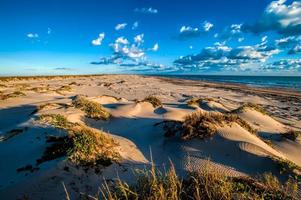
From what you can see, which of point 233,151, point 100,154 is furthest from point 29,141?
point 233,151

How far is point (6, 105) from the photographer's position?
16.1 metres

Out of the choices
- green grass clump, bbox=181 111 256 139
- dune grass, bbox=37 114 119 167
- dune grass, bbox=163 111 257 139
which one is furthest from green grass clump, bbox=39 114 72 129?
green grass clump, bbox=181 111 256 139

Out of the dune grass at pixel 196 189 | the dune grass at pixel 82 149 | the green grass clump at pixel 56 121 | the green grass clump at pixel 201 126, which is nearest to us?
the dune grass at pixel 196 189

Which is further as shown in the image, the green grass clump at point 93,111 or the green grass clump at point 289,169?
the green grass clump at point 93,111

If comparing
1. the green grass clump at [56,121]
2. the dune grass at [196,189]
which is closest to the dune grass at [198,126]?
the green grass clump at [56,121]

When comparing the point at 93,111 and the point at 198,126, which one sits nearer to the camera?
the point at 198,126

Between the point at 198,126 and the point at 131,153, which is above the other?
the point at 198,126

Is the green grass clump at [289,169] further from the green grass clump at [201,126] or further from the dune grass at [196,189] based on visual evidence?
the green grass clump at [201,126]

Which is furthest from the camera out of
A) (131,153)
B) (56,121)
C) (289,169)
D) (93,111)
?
(93,111)

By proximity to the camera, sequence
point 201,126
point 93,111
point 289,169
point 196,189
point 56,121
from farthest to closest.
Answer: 1. point 93,111
2. point 56,121
3. point 201,126
4. point 289,169
5. point 196,189

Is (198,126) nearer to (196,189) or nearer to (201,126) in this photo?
(201,126)

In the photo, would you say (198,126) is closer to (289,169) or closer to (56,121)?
(289,169)

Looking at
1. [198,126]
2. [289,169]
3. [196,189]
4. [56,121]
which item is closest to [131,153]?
[198,126]

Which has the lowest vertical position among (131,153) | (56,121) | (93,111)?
(131,153)
